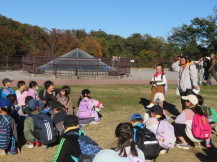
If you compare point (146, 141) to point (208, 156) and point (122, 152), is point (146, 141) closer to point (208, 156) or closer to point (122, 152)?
point (122, 152)

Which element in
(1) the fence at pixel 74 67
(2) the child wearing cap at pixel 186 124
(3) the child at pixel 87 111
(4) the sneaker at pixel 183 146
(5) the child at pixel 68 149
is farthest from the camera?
(1) the fence at pixel 74 67

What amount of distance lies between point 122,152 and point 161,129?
7.04ft

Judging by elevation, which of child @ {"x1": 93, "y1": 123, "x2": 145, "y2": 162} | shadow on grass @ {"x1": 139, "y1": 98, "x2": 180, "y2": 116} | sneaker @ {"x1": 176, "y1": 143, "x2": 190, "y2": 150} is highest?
child @ {"x1": 93, "y1": 123, "x2": 145, "y2": 162}

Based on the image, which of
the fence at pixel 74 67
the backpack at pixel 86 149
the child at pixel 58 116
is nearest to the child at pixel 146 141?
the backpack at pixel 86 149

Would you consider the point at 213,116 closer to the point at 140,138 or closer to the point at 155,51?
the point at 140,138

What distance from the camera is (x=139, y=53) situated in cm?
5050

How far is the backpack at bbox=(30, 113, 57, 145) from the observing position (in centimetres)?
524

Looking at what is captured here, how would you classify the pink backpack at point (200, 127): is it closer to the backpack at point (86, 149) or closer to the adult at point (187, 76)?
the adult at point (187, 76)

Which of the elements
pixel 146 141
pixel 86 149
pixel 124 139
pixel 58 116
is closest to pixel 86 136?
pixel 86 149

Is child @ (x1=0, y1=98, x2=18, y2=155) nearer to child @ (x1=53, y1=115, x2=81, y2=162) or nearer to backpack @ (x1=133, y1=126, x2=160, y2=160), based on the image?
child @ (x1=53, y1=115, x2=81, y2=162)

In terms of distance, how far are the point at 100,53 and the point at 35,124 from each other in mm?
41974

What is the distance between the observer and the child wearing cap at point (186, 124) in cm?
557

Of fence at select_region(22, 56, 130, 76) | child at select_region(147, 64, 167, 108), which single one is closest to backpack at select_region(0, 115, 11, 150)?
child at select_region(147, 64, 167, 108)

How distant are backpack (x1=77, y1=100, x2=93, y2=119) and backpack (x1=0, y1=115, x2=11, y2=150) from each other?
7.87 feet
